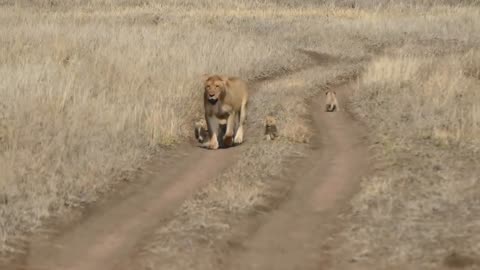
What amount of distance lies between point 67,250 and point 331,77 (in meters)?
14.7

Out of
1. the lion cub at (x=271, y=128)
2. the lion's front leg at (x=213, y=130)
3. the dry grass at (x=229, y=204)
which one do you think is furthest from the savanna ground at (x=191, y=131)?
the lion's front leg at (x=213, y=130)

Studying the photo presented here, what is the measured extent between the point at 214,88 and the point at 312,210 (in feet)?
12.2

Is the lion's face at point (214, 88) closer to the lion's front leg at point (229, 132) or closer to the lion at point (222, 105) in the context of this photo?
the lion at point (222, 105)

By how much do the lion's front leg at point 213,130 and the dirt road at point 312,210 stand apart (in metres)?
1.71

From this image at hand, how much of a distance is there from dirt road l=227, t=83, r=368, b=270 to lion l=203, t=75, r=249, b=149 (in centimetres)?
149

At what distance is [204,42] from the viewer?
2328 cm

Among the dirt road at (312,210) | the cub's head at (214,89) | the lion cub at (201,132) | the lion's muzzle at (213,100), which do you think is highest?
the cub's head at (214,89)

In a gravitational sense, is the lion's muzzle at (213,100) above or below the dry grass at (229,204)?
above

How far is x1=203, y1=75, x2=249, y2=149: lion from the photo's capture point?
11344 mm

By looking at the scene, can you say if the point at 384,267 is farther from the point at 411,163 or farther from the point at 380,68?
the point at 380,68

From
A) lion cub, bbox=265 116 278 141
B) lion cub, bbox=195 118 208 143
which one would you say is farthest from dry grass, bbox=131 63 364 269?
lion cub, bbox=195 118 208 143

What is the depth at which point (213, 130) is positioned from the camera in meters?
11.8

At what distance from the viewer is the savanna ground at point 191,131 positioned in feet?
23.4

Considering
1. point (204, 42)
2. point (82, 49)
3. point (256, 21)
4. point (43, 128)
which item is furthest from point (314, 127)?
point (256, 21)
